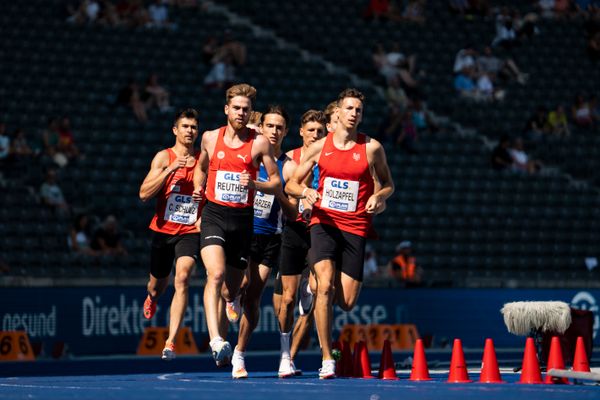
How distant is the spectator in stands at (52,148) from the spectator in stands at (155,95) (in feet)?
8.15

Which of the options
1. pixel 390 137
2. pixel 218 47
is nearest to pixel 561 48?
pixel 390 137

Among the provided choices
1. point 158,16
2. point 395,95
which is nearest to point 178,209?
point 158,16

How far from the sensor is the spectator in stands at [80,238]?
2211 cm

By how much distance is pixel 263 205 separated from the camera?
14188 mm

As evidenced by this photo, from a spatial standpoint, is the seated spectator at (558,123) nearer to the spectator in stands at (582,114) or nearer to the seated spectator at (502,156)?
the spectator in stands at (582,114)

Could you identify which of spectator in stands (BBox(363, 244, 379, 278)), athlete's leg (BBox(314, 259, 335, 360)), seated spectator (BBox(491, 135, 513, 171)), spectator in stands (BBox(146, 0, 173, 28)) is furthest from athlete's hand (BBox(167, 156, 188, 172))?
seated spectator (BBox(491, 135, 513, 171))

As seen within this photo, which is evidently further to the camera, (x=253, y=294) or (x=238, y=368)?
(x=253, y=294)

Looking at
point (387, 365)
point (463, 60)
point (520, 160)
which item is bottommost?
point (387, 365)

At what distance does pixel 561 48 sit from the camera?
32.5 m

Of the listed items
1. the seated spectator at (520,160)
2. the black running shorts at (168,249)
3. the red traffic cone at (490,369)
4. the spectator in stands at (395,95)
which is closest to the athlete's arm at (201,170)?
the black running shorts at (168,249)

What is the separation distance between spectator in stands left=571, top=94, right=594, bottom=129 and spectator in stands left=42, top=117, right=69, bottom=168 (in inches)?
463

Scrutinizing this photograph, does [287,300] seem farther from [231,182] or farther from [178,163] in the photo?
[178,163]

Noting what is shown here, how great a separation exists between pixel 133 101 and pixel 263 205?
1202cm

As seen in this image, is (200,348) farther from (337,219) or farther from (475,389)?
(475,389)
